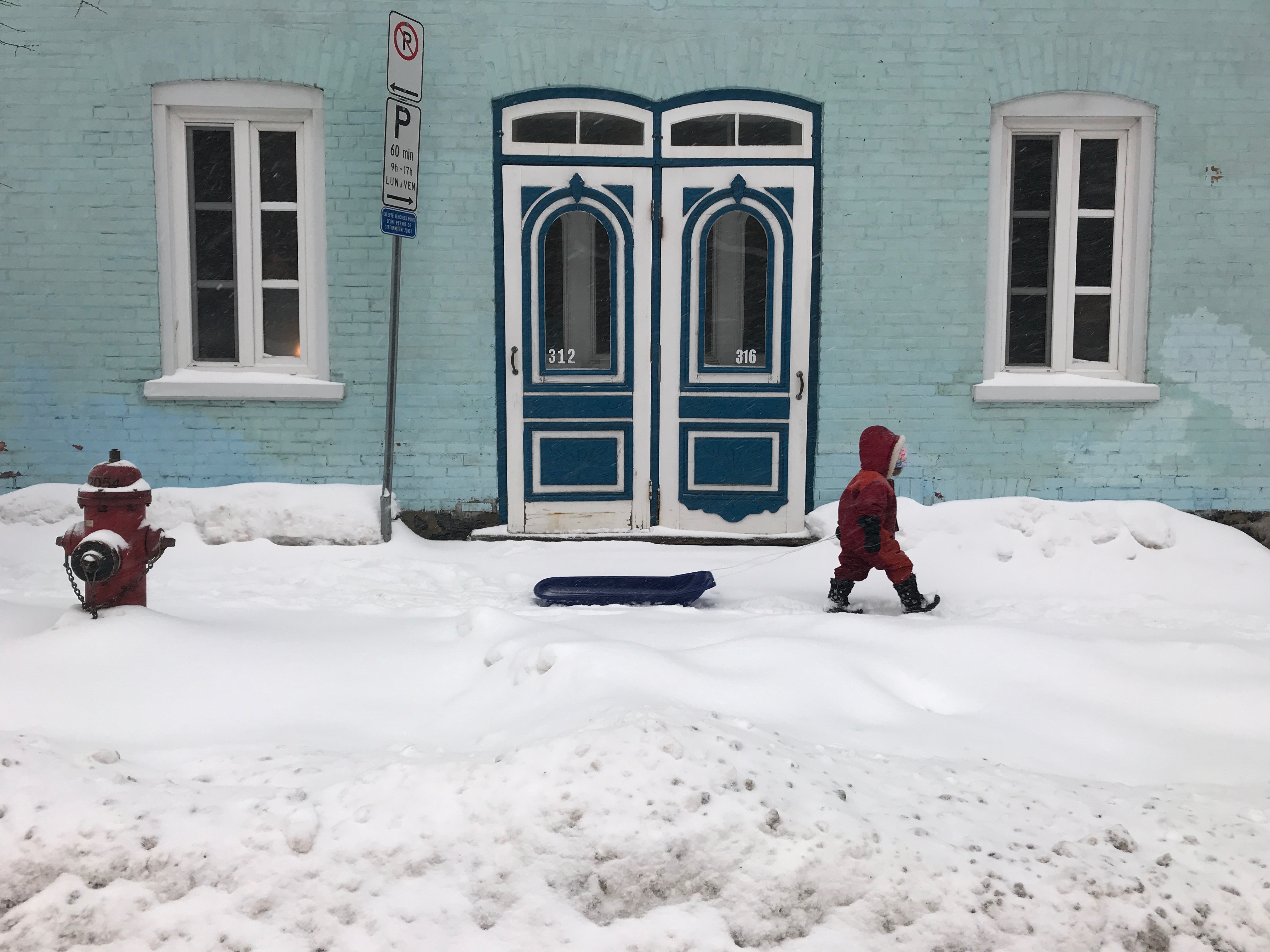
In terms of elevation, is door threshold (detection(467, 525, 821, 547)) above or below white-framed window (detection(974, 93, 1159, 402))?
below

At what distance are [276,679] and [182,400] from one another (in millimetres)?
3597

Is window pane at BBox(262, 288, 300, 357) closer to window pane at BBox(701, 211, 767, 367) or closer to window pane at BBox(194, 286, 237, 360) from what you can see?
window pane at BBox(194, 286, 237, 360)

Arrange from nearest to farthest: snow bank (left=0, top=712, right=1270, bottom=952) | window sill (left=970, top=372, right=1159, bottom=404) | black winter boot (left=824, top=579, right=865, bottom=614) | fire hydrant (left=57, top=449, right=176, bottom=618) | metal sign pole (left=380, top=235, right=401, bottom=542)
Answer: snow bank (left=0, top=712, right=1270, bottom=952) < fire hydrant (left=57, top=449, right=176, bottom=618) < black winter boot (left=824, top=579, right=865, bottom=614) < metal sign pole (left=380, top=235, right=401, bottom=542) < window sill (left=970, top=372, right=1159, bottom=404)

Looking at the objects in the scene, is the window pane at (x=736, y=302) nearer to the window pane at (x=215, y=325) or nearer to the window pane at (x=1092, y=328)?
the window pane at (x=1092, y=328)

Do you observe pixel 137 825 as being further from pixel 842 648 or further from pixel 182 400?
pixel 182 400

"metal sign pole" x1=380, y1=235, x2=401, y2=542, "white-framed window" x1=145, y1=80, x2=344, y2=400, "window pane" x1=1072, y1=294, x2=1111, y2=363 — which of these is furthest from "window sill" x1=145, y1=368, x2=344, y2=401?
"window pane" x1=1072, y1=294, x2=1111, y2=363

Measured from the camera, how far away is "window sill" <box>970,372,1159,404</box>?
6.59 m

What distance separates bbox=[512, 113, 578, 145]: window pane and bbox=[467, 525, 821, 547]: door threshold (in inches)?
109

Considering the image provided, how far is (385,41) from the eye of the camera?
6312 millimetres

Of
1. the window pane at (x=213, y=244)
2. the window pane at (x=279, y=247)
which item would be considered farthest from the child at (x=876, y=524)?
the window pane at (x=213, y=244)

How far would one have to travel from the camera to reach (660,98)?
21.0ft

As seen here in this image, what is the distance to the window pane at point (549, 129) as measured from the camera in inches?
255

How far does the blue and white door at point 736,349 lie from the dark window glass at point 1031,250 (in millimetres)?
1565

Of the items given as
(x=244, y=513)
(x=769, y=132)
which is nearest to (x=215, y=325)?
(x=244, y=513)
